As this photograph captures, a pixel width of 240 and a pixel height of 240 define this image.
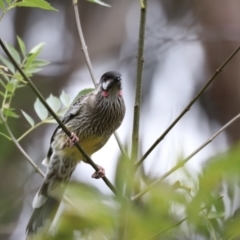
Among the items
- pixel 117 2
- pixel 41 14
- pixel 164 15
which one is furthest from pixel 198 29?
pixel 41 14

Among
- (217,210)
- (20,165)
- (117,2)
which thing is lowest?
(117,2)

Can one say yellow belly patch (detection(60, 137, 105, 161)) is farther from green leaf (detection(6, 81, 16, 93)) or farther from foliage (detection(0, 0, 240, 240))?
foliage (detection(0, 0, 240, 240))

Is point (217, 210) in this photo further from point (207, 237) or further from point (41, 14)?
point (41, 14)

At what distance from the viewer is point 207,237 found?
2.21 feet

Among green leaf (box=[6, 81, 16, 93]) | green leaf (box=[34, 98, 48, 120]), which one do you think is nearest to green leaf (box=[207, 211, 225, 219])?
green leaf (box=[6, 81, 16, 93])

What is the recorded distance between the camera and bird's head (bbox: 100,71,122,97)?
300cm

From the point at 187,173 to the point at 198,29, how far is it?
5041mm

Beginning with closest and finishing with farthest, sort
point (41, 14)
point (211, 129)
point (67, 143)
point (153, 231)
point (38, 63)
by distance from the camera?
point (153, 231) → point (38, 63) → point (67, 143) → point (211, 129) → point (41, 14)

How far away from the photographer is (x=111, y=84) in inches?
122

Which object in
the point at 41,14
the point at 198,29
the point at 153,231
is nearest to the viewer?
the point at 153,231

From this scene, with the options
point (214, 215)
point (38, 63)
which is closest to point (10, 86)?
point (38, 63)

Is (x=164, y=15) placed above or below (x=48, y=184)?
below

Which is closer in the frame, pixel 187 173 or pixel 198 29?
pixel 187 173

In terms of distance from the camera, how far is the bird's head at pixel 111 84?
3002mm
